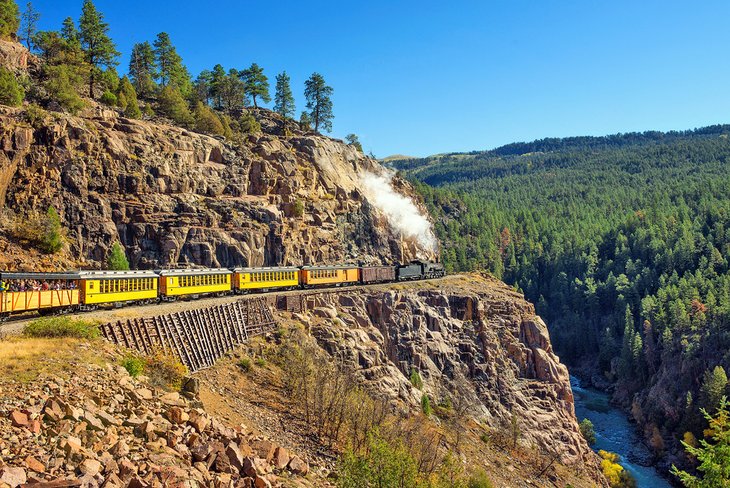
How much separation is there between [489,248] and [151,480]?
5446 inches

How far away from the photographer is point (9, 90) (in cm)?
5181

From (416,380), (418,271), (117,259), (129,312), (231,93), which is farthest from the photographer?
(231,93)

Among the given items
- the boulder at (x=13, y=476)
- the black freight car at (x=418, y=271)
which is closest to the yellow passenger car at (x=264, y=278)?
the black freight car at (x=418, y=271)

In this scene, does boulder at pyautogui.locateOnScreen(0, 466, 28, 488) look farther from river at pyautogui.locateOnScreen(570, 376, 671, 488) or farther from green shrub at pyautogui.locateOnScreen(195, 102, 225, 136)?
river at pyautogui.locateOnScreen(570, 376, 671, 488)

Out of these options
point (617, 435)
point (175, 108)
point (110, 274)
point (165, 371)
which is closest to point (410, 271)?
point (175, 108)

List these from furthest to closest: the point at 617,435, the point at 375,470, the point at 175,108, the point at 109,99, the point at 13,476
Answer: the point at 617,435 → the point at 175,108 → the point at 109,99 → the point at 375,470 → the point at 13,476

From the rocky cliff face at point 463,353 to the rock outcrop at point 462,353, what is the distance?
9 cm

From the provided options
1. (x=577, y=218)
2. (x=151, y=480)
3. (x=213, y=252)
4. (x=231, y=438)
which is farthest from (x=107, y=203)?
(x=577, y=218)

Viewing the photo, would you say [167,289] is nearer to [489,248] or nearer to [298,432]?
[298,432]

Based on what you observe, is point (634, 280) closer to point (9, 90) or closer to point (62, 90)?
point (62, 90)

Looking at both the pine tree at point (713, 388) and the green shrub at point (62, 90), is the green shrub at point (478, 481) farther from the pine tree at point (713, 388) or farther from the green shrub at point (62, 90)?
the pine tree at point (713, 388)

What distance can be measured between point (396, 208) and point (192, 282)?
47.8m

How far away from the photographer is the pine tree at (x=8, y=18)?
62266 mm

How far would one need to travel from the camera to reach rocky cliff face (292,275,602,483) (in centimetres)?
4525
